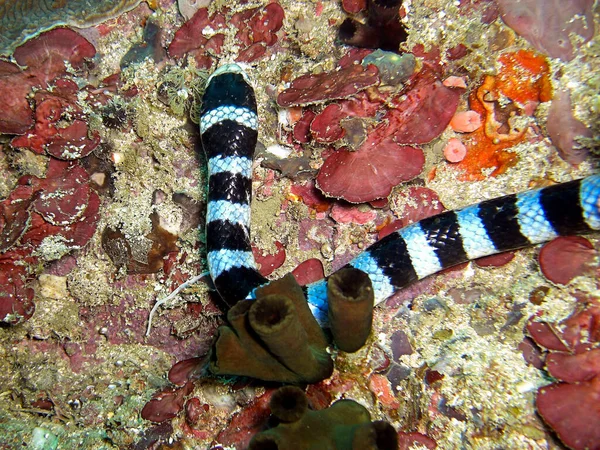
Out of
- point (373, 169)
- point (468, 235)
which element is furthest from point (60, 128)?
point (468, 235)

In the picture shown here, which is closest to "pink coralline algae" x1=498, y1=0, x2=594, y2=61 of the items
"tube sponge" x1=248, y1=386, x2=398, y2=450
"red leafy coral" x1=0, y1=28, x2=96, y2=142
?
"tube sponge" x1=248, y1=386, x2=398, y2=450

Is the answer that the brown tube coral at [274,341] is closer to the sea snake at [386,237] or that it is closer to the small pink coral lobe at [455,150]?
the sea snake at [386,237]

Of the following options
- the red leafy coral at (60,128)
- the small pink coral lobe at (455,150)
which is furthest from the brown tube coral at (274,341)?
the red leafy coral at (60,128)

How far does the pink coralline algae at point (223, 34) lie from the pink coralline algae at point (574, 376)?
A: 3.56m

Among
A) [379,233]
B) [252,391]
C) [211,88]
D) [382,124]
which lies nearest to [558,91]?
[382,124]

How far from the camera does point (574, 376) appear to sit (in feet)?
7.89

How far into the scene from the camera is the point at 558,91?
3131 millimetres

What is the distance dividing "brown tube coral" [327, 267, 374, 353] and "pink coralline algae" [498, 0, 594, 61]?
269 cm

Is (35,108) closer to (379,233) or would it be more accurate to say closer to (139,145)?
(139,145)

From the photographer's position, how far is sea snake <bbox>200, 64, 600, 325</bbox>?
295 cm

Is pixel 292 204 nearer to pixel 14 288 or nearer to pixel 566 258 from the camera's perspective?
A: pixel 566 258

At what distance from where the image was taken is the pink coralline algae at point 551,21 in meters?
3.05

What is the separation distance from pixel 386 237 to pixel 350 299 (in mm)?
1485

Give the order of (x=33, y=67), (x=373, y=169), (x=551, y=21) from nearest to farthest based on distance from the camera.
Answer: (x=551, y=21)
(x=373, y=169)
(x=33, y=67)
